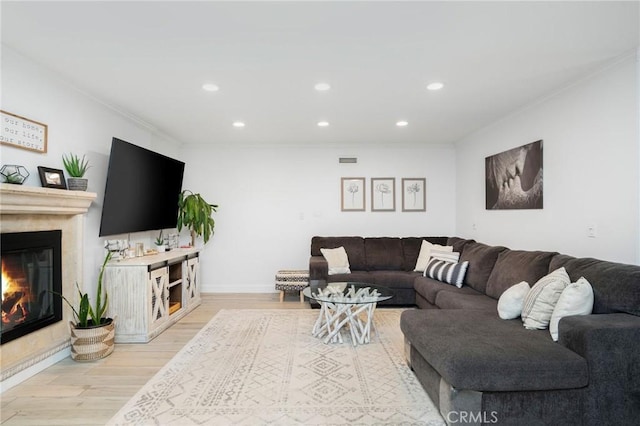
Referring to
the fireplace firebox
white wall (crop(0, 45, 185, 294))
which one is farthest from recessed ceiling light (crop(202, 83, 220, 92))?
the fireplace firebox

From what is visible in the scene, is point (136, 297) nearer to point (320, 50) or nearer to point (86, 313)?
point (86, 313)

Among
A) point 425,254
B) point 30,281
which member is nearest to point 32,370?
point 30,281

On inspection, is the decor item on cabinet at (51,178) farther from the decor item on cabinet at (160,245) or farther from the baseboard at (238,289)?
the baseboard at (238,289)

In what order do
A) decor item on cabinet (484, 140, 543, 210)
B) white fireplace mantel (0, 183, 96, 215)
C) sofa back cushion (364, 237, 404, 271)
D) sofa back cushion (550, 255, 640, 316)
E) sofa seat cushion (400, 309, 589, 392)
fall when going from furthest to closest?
sofa back cushion (364, 237, 404, 271) < decor item on cabinet (484, 140, 543, 210) < white fireplace mantel (0, 183, 96, 215) < sofa back cushion (550, 255, 640, 316) < sofa seat cushion (400, 309, 589, 392)

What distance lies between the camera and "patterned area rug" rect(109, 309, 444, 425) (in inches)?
86.0

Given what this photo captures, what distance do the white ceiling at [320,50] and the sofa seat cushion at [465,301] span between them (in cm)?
205

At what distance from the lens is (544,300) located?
2.46 metres

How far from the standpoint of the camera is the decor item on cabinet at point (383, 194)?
5.83 m

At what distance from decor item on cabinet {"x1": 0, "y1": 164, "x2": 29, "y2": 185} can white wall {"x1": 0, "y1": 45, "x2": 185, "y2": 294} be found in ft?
0.32

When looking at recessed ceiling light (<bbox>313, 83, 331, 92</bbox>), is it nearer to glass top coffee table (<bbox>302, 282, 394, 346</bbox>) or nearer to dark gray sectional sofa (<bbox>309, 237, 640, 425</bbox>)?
glass top coffee table (<bbox>302, 282, 394, 346</bbox>)

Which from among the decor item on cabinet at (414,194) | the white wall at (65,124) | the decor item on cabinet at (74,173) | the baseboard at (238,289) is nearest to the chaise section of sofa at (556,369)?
the decor item on cabinet at (74,173)

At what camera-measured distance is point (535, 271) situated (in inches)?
118

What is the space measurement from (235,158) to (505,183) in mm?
4107

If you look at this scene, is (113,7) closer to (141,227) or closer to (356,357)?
(141,227)
